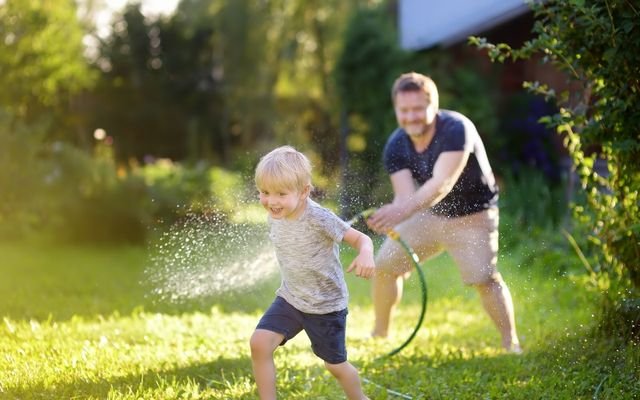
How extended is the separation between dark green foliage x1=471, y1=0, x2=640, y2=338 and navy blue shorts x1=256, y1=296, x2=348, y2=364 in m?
1.50

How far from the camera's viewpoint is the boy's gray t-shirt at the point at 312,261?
363cm

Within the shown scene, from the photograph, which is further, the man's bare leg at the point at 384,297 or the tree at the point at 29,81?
the tree at the point at 29,81

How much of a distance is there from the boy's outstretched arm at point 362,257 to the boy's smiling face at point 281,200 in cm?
23

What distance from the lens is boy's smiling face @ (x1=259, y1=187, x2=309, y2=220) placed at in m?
3.53

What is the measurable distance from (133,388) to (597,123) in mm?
2584

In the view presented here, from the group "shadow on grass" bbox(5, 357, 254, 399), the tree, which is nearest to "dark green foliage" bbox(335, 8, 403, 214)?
the tree

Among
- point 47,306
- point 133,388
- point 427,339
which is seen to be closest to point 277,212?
point 133,388

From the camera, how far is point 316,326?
364cm

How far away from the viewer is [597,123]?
457 centimetres

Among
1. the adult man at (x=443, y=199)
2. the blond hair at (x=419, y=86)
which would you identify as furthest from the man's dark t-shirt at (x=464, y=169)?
the blond hair at (x=419, y=86)

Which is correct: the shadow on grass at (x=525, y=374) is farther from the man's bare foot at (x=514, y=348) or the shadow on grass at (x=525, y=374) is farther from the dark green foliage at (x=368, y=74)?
the dark green foliage at (x=368, y=74)

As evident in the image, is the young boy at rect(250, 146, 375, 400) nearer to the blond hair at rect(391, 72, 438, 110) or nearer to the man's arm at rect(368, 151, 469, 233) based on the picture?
the man's arm at rect(368, 151, 469, 233)

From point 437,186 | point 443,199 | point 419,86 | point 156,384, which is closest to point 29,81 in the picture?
point 419,86

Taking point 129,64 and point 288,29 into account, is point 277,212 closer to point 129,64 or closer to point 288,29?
point 129,64
